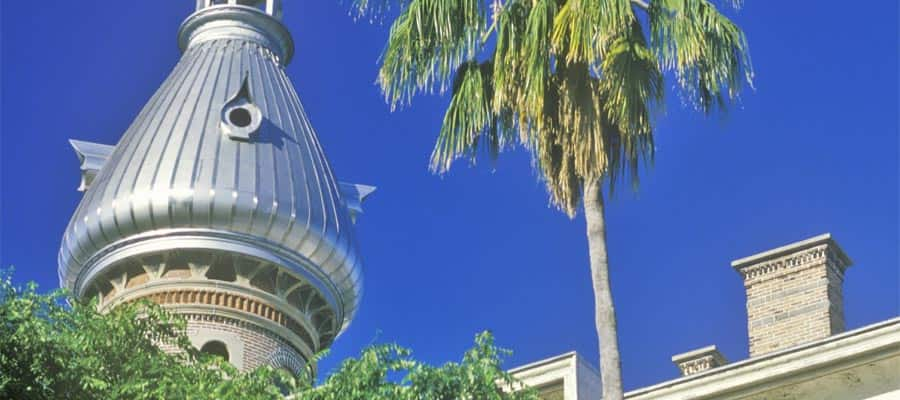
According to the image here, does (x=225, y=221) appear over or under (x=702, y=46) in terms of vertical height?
over

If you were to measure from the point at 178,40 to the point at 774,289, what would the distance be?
20515 millimetres

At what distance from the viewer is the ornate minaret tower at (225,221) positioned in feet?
124

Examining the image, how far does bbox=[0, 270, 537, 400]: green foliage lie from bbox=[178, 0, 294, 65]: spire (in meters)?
19.4

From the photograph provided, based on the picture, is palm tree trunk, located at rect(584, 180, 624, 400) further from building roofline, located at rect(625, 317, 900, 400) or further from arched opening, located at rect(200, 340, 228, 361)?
arched opening, located at rect(200, 340, 228, 361)

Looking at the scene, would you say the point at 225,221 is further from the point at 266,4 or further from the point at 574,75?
the point at 574,75

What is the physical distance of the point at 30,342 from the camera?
2141 cm

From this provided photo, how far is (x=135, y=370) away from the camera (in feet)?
73.9

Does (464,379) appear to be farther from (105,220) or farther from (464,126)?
(105,220)

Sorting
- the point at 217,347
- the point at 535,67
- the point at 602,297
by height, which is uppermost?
the point at 217,347

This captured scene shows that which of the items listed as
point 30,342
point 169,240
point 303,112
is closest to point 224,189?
point 169,240

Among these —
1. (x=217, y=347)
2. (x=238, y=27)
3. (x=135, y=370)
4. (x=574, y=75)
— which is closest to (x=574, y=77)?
(x=574, y=75)

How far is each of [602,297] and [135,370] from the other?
599 centimetres

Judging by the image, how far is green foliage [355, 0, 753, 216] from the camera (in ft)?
66.3

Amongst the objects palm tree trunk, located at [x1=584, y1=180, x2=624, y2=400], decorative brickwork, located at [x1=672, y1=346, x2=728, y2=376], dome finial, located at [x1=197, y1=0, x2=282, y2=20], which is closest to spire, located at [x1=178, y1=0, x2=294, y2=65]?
dome finial, located at [x1=197, y1=0, x2=282, y2=20]
